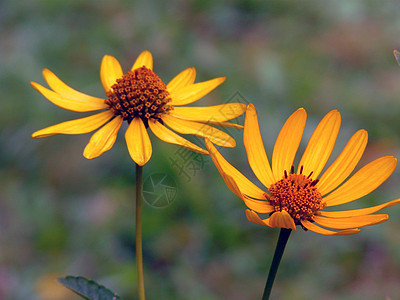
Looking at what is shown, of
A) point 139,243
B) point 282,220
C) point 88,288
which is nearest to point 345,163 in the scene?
point 282,220

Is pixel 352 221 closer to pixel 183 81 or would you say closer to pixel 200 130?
pixel 200 130

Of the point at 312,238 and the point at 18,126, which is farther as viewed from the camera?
the point at 18,126

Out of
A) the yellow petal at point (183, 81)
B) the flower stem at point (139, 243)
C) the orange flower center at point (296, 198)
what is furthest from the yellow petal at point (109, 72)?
the orange flower center at point (296, 198)

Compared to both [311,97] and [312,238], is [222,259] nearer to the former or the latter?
[312,238]

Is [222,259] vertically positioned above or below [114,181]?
below

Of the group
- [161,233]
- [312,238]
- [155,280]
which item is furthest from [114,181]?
[312,238]

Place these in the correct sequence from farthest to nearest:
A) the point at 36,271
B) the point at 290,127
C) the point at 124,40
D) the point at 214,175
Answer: the point at 124,40 → the point at 214,175 → the point at 36,271 → the point at 290,127

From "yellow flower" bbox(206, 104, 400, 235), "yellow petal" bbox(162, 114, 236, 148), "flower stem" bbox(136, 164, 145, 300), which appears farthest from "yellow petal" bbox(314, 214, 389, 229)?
"flower stem" bbox(136, 164, 145, 300)
